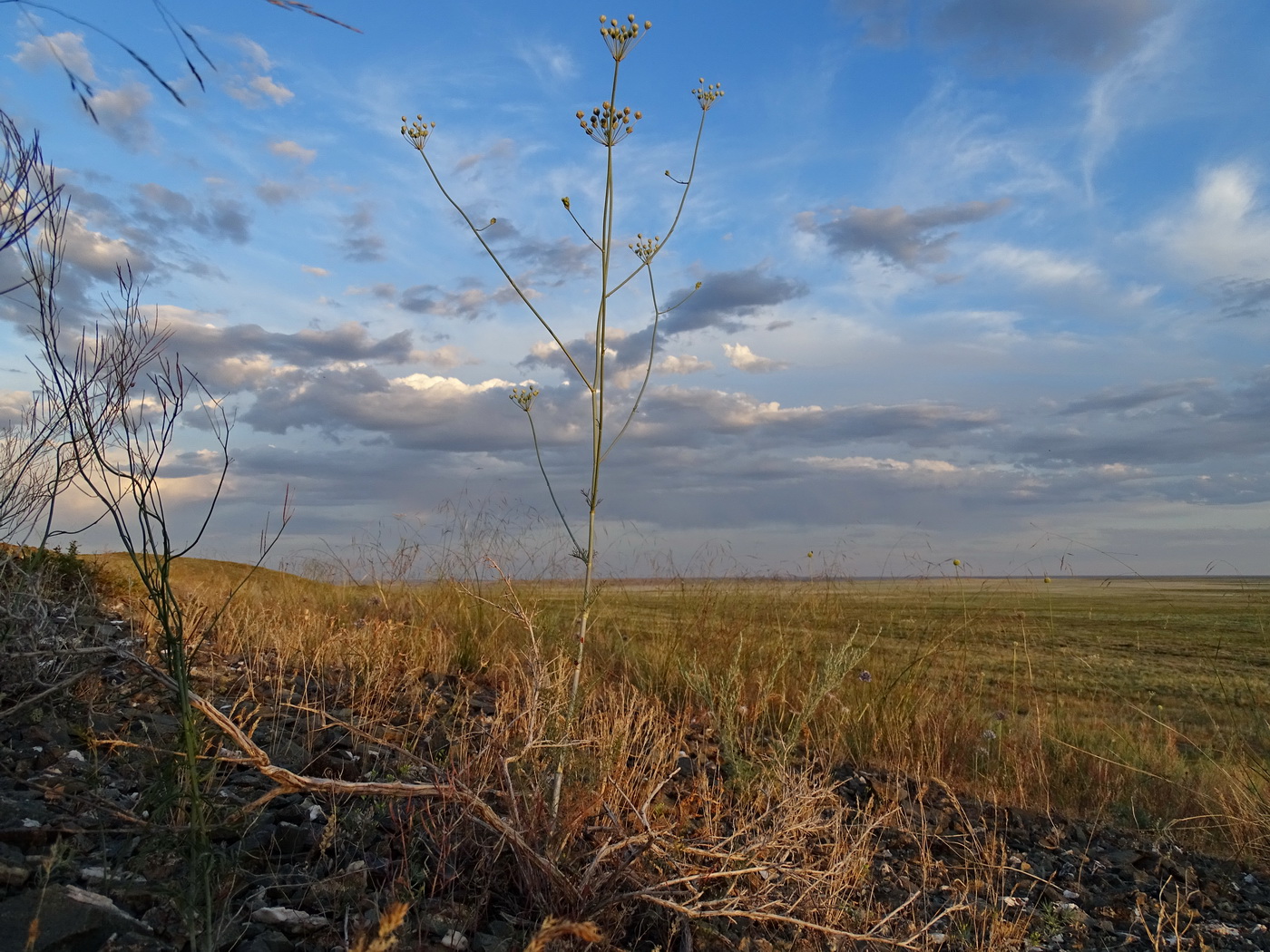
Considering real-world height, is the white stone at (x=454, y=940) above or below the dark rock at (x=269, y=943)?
below

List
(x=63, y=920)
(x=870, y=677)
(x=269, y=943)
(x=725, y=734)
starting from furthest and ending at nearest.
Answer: (x=870, y=677)
(x=725, y=734)
(x=269, y=943)
(x=63, y=920)

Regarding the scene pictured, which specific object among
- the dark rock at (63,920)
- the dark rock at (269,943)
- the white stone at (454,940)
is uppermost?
the dark rock at (63,920)

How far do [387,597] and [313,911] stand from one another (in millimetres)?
6176

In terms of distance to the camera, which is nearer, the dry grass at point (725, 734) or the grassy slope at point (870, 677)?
the dry grass at point (725, 734)

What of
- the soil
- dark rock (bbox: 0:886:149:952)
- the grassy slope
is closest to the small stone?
the soil

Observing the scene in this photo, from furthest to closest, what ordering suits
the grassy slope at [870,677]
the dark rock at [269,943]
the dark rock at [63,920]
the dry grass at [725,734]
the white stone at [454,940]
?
1. the grassy slope at [870,677]
2. the dry grass at [725,734]
3. the white stone at [454,940]
4. the dark rock at [269,943]
5. the dark rock at [63,920]

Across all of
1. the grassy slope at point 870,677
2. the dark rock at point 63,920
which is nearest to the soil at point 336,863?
the dark rock at point 63,920

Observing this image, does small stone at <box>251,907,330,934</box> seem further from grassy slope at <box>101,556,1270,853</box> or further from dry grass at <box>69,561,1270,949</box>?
grassy slope at <box>101,556,1270,853</box>

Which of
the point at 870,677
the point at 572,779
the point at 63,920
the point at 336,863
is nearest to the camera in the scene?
the point at 63,920

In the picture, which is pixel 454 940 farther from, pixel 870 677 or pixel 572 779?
pixel 870 677

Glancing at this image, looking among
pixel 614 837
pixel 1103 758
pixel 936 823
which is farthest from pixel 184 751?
pixel 1103 758

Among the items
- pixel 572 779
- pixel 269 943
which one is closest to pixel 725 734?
pixel 572 779

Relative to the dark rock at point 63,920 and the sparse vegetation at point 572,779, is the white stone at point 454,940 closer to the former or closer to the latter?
the sparse vegetation at point 572,779

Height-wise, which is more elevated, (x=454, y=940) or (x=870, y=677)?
(x=870, y=677)
